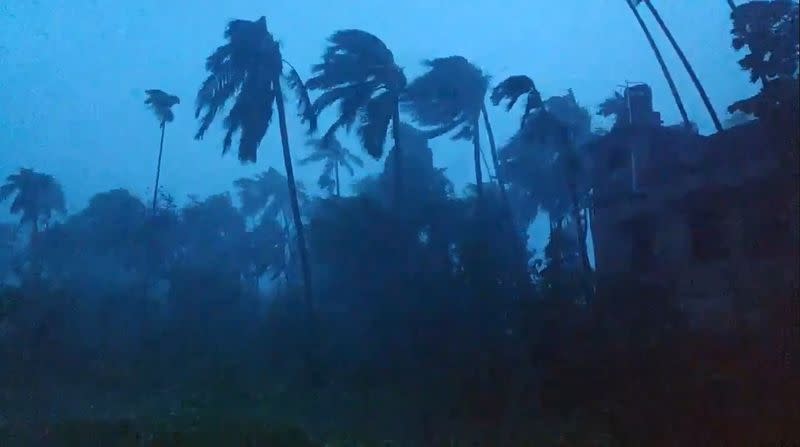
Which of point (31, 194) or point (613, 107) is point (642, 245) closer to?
point (613, 107)

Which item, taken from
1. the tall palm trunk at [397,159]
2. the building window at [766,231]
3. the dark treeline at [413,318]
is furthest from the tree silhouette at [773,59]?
the tall palm trunk at [397,159]

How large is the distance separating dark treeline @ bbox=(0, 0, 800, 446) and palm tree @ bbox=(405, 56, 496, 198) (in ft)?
0.27

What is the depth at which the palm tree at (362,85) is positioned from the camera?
28.9 meters

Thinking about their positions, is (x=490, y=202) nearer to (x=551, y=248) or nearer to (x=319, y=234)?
(x=551, y=248)

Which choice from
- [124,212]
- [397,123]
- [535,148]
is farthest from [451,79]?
[124,212]

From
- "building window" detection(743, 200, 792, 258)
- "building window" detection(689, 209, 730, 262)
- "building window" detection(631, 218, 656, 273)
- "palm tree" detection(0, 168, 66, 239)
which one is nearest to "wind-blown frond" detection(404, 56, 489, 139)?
"building window" detection(631, 218, 656, 273)

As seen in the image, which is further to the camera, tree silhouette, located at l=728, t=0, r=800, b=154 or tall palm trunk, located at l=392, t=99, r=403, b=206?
tall palm trunk, located at l=392, t=99, r=403, b=206

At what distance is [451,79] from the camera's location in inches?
1296

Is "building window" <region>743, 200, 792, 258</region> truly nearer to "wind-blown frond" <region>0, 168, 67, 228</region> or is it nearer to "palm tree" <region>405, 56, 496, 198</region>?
"palm tree" <region>405, 56, 496, 198</region>

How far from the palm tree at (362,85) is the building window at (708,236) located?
9158mm

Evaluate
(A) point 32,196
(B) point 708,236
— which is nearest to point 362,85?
(B) point 708,236

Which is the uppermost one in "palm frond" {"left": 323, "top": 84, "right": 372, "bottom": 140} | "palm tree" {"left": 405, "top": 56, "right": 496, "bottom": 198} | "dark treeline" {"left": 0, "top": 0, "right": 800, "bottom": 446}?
"palm tree" {"left": 405, "top": 56, "right": 496, "bottom": 198}

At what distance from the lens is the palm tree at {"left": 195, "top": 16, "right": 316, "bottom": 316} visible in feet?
89.9

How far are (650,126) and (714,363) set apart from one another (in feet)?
35.5
